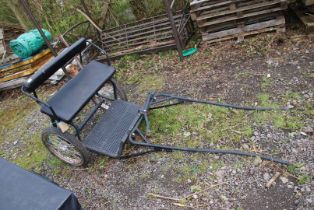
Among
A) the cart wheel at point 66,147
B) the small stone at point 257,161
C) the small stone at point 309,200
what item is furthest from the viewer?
the cart wheel at point 66,147

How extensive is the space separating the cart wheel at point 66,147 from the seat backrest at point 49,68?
0.66 m

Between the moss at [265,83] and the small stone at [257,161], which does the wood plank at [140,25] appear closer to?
the moss at [265,83]

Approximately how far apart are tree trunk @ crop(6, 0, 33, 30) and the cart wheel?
5.95m

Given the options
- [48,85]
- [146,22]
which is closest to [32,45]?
[48,85]

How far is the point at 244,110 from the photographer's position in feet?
13.3

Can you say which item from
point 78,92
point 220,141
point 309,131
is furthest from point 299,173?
point 78,92

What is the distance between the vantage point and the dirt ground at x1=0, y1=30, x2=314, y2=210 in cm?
321

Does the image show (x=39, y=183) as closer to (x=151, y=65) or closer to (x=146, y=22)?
(x=151, y=65)

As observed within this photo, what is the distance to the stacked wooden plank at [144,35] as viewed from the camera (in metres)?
6.08

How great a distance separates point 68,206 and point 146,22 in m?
5.09

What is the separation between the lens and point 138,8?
24.3 ft

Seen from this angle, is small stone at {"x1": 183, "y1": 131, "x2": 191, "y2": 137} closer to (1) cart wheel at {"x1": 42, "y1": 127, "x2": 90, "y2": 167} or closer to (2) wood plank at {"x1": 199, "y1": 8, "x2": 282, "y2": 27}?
(1) cart wheel at {"x1": 42, "y1": 127, "x2": 90, "y2": 167}

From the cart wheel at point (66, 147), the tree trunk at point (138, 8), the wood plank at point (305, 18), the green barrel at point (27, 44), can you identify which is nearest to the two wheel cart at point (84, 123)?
the cart wheel at point (66, 147)

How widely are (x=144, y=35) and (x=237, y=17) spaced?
2.10 m
